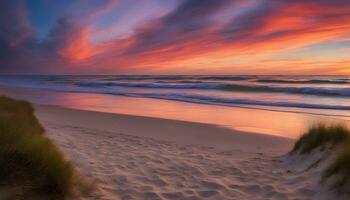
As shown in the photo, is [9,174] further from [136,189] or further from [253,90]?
[253,90]

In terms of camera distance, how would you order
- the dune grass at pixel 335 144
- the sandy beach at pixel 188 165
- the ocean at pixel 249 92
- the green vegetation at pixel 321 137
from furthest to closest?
the ocean at pixel 249 92
the green vegetation at pixel 321 137
the sandy beach at pixel 188 165
the dune grass at pixel 335 144

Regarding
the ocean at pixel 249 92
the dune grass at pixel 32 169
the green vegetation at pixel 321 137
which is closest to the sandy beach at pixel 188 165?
the green vegetation at pixel 321 137

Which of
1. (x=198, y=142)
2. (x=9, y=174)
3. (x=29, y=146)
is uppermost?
(x=29, y=146)

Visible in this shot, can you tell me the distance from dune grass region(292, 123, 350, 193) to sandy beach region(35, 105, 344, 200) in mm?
257

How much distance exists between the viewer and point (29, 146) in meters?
3.69

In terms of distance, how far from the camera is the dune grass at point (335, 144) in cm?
428

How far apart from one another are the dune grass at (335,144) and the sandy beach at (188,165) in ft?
0.84

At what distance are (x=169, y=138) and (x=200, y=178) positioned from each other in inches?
156

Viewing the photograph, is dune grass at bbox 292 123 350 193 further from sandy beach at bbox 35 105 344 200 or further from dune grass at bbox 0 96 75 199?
dune grass at bbox 0 96 75 199

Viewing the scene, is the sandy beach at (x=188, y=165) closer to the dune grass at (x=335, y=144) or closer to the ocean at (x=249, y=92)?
the dune grass at (x=335, y=144)

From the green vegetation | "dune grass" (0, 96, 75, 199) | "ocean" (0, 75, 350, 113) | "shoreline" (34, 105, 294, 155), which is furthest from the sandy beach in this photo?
"ocean" (0, 75, 350, 113)

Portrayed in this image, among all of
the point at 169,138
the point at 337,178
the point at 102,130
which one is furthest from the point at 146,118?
the point at 337,178

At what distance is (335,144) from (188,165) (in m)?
2.67

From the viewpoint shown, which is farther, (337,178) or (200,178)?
(200,178)
